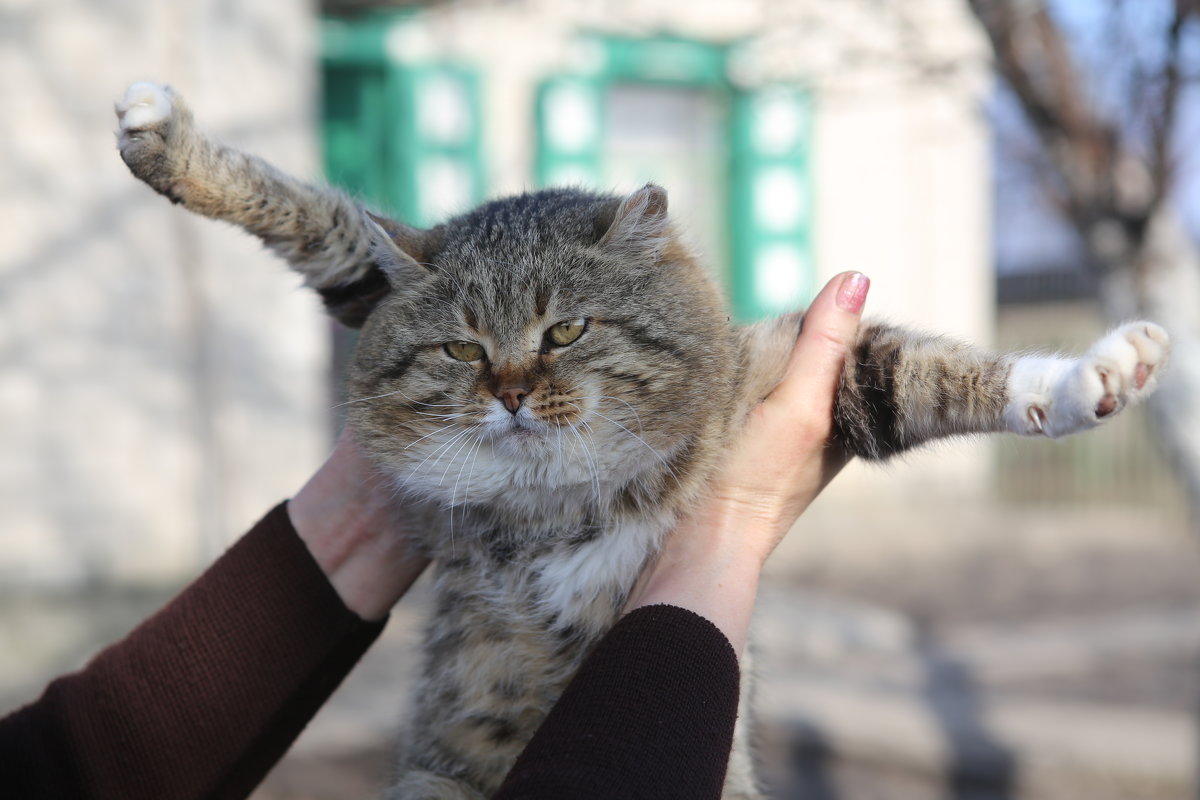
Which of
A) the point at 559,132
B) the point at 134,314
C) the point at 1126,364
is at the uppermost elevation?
the point at 559,132

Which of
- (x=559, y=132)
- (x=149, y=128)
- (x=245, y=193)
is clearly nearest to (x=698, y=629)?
(x=245, y=193)

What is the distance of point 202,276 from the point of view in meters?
5.31

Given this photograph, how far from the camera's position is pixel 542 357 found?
187 centimetres

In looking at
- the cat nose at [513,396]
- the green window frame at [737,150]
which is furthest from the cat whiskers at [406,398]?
the green window frame at [737,150]

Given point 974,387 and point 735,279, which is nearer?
point 974,387

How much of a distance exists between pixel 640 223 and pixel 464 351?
1.37 ft

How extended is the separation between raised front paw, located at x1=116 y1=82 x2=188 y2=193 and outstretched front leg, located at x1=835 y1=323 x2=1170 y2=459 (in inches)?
51.3

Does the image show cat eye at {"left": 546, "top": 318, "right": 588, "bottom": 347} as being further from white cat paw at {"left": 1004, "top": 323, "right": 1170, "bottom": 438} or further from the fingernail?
white cat paw at {"left": 1004, "top": 323, "right": 1170, "bottom": 438}

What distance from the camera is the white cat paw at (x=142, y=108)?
1793mm

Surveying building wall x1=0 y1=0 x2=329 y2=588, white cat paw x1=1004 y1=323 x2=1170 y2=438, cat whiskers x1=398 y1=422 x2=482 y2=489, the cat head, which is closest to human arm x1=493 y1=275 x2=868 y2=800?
the cat head

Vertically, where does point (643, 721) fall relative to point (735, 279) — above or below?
below

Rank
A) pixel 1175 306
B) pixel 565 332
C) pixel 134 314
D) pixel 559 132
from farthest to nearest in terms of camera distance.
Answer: pixel 559 132 → pixel 134 314 → pixel 1175 306 → pixel 565 332

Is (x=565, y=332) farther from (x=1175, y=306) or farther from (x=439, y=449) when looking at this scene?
(x=1175, y=306)

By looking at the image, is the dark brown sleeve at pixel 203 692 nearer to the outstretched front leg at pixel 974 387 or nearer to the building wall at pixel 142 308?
the outstretched front leg at pixel 974 387
